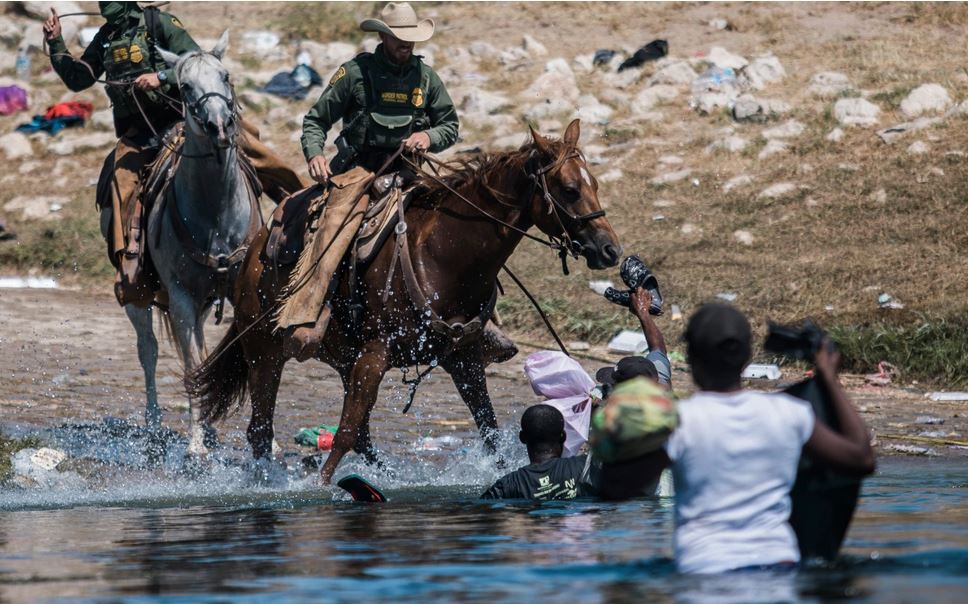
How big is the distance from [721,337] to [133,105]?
7790mm

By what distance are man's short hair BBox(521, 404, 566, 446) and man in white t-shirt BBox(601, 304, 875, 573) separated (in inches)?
129

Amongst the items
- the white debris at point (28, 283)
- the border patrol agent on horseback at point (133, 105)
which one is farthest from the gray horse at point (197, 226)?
the white debris at point (28, 283)

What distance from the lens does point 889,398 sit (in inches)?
490

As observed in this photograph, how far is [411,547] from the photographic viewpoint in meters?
6.65

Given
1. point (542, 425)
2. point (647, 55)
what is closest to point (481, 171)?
point (542, 425)

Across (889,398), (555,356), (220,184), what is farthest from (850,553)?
(889,398)

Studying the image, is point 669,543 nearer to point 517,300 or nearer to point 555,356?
point 555,356

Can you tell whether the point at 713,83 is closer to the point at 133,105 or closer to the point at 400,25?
the point at 133,105

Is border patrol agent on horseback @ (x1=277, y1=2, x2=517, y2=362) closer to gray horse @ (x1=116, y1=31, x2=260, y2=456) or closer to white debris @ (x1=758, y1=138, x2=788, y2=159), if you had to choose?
gray horse @ (x1=116, y1=31, x2=260, y2=456)

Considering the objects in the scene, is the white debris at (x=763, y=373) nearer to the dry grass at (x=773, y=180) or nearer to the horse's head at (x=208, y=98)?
the dry grass at (x=773, y=180)

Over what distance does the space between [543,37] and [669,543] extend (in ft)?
60.1

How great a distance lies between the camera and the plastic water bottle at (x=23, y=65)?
A: 2389 cm

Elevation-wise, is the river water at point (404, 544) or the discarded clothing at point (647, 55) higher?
the discarded clothing at point (647, 55)

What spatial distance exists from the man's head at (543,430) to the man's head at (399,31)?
2571mm
